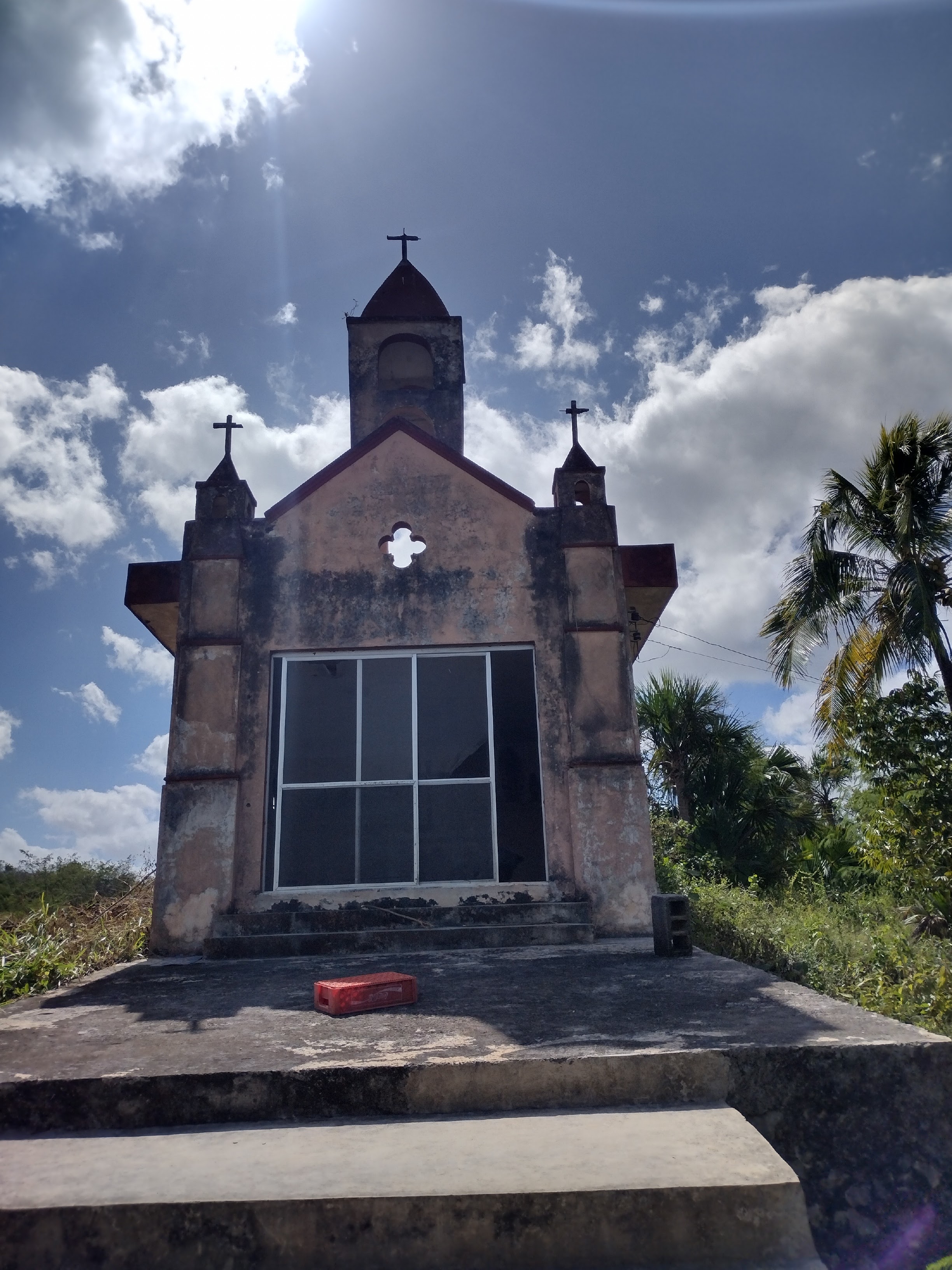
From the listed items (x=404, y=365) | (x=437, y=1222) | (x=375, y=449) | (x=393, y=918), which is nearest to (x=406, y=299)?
(x=404, y=365)

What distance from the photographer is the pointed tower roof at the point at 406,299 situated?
11.2 meters

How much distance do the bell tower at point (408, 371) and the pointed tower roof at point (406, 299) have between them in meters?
0.02

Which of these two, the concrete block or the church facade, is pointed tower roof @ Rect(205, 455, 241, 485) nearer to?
the church facade

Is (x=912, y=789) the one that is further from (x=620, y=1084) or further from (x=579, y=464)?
(x=620, y=1084)

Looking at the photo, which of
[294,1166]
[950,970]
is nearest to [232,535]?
[294,1166]

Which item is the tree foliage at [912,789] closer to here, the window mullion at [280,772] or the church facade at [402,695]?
the church facade at [402,695]

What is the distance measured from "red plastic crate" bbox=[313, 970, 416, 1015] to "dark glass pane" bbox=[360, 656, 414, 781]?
3320 mm

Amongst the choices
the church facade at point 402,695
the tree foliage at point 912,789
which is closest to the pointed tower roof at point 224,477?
the church facade at point 402,695

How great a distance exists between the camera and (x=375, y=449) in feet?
27.0

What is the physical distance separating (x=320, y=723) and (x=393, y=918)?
1886 mm

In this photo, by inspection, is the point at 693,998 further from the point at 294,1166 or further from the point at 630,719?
the point at 630,719

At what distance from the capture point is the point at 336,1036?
3.33 metres

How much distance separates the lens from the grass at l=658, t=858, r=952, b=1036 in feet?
19.7

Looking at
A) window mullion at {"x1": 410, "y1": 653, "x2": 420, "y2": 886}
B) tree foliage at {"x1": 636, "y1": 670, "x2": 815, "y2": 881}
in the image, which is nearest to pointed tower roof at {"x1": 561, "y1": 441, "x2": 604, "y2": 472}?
window mullion at {"x1": 410, "y1": 653, "x2": 420, "y2": 886}
